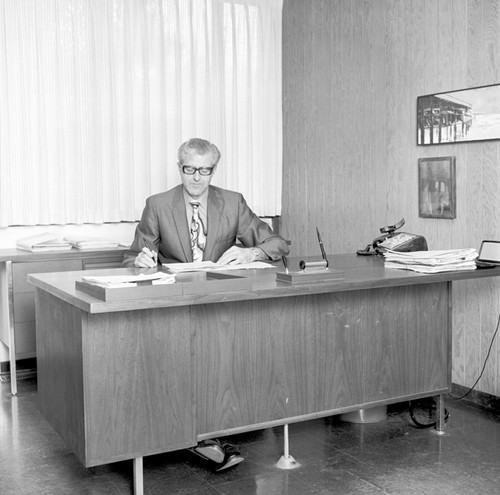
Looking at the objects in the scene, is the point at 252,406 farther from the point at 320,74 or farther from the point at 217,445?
the point at 320,74

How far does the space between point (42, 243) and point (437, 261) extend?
280cm

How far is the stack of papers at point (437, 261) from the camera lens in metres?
3.65

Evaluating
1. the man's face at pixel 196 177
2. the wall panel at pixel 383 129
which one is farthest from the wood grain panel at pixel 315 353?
the man's face at pixel 196 177

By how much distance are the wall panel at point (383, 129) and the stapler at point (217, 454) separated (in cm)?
184

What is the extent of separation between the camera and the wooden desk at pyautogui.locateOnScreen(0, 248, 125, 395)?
4.89 metres

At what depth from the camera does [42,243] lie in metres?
5.07

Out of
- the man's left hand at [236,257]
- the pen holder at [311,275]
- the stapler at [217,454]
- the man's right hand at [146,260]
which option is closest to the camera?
the pen holder at [311,275]

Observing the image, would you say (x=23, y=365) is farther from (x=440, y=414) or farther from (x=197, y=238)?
(x=440, y=414)

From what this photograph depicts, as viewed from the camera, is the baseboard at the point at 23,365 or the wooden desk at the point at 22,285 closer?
the wooden desk at the point at 22,285

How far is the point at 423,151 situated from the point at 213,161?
4.79 ft

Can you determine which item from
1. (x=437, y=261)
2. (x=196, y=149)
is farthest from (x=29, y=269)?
(x=437, y=261)

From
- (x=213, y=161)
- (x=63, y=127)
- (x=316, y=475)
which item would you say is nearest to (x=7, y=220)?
(x=63, y=127)

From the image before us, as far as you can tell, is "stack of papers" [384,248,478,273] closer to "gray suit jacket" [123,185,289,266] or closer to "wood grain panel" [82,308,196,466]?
"gray suit jacket" [123,185,289,266]

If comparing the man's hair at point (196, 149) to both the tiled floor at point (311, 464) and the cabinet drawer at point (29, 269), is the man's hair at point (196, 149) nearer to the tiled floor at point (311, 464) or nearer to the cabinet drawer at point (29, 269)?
the cabinet drawer at point (29, 269)
